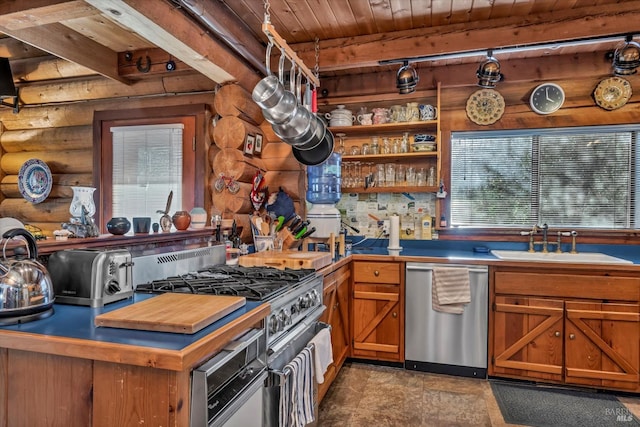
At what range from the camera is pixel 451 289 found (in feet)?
9.12

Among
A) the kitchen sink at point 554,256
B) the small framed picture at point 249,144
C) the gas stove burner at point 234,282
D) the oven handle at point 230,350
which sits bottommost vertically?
the oven handle at point 230,350

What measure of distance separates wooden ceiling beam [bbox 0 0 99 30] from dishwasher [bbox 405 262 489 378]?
259cm

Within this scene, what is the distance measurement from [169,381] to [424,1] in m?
2.59

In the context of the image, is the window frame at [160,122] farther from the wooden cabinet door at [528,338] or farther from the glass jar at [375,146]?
the wooden cabinet door at [528,338]

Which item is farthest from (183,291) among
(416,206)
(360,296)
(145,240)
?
(416,206)

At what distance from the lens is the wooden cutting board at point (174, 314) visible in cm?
103

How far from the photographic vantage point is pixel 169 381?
90 centimetres

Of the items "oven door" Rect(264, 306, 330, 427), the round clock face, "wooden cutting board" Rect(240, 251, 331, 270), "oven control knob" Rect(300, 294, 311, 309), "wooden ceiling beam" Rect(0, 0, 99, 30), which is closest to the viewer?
"oven door" Rect(264, 306, 330, 427)

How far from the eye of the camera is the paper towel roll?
3.28 metres

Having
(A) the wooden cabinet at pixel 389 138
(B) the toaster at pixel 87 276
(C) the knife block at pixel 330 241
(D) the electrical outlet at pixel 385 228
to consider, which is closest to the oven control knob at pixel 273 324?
(B) the toaster at pixel 87 276

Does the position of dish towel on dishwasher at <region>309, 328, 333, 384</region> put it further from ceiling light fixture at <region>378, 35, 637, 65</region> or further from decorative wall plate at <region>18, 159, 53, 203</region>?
decorative wall plate at <region>18, 159, 53, 203</region>

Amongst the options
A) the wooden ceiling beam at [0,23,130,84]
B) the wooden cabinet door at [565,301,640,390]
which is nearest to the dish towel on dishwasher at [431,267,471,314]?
the wooden cabinet door at [565,301,640,390]

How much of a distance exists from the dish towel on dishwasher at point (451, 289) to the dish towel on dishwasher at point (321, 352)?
1.13 meters

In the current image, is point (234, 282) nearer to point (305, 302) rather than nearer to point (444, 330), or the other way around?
point (305, 302)
